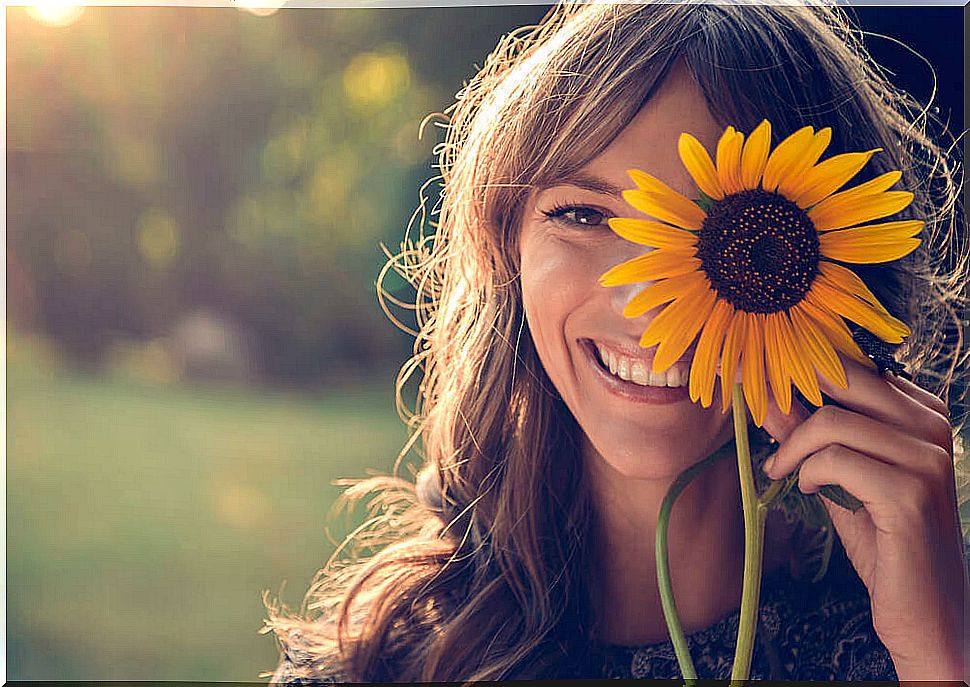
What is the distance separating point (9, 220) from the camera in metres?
1.46

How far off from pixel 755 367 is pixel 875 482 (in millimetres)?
214

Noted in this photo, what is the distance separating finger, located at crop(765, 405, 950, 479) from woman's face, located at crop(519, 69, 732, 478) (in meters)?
0.14

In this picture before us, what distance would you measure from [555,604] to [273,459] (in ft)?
1.55

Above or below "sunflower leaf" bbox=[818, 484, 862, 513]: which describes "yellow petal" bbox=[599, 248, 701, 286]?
above

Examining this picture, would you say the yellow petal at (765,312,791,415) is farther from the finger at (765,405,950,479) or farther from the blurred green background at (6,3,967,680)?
the blurred green background at (6,3,967,680)

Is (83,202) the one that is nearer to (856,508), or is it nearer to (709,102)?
(709,102)

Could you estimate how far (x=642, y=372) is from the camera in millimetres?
1351

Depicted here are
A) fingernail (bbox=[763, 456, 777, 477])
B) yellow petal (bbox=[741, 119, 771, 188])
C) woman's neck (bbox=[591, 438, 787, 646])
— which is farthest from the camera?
woman's neck (bbox=[591, 438, 787, 646])

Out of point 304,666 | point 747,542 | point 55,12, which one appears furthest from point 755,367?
point 55,12

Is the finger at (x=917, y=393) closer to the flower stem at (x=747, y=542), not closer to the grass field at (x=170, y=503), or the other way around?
the flower stem at (x=747, y=542)

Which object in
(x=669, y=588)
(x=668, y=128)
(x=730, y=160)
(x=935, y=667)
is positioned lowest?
(x=935, y=667)

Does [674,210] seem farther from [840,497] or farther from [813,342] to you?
[840,497]

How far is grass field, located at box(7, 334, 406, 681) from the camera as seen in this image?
1.47m

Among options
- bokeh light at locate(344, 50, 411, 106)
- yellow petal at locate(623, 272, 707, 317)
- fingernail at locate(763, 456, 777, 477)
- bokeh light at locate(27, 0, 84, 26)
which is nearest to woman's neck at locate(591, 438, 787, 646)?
fingernail at locate(763, 456, 777, 477)
